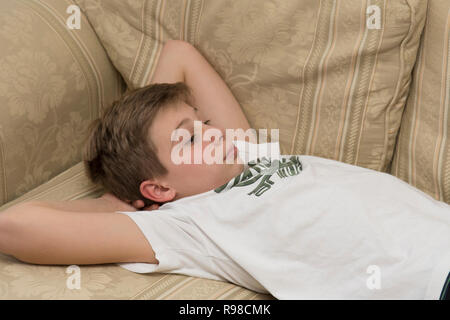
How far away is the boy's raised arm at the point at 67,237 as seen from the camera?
1.01m

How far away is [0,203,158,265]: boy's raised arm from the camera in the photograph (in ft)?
3.30

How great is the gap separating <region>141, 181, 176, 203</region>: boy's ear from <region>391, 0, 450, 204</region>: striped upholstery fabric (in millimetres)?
553

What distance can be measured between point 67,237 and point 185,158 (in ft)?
0.98

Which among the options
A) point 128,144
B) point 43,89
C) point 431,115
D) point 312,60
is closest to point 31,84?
point 43,89

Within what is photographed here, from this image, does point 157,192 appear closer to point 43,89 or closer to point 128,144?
point 128,144

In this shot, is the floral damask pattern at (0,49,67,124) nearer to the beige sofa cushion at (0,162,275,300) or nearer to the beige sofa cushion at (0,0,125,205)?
the beige sofa cushion at (0,0,125,205)

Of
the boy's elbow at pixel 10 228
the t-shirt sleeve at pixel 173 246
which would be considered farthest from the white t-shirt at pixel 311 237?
the boy's elbow at pixel 10 228

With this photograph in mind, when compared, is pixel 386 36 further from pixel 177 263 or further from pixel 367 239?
pixel 177 263

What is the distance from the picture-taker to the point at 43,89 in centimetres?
135

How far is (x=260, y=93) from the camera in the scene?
4.39 ft

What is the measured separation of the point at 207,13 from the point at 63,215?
63 cm

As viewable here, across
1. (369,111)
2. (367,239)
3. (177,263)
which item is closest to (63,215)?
(177,263)

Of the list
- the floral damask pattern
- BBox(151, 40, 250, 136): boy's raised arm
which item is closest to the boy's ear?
BBox(151, 40, 250, 136): boy's raised arm

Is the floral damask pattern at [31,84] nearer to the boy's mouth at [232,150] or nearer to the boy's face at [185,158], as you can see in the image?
the boy's face at [185,158]
